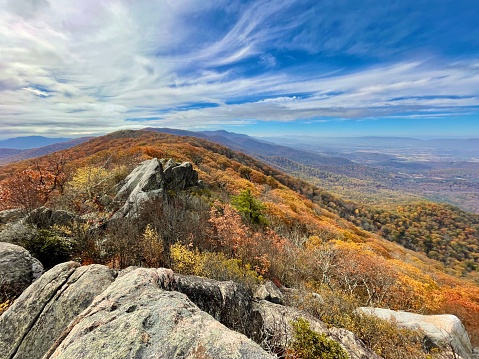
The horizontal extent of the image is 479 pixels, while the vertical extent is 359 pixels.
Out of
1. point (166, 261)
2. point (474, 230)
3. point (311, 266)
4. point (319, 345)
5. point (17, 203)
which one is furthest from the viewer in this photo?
point (474, 230)

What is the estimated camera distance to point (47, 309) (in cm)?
718

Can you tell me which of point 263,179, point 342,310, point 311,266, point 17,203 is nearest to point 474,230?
point 263,179

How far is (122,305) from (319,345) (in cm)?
594

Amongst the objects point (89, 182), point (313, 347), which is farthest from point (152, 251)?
point (89, 182)

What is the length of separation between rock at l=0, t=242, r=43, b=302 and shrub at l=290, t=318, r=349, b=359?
423 inches

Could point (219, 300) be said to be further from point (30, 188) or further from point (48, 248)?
point (30, 188)

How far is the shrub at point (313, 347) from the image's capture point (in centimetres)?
685

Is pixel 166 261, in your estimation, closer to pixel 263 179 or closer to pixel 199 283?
pixel 199 283

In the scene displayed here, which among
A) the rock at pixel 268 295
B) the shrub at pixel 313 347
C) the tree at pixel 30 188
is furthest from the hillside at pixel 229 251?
the shrub at pixel 313 347

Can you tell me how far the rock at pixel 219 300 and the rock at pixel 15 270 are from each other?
651 centimetres

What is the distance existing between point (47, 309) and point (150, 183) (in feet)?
59.7

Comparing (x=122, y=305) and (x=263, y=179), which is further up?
(x=122, y=305)

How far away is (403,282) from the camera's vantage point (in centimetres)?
2308

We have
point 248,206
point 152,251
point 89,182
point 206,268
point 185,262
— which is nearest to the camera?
point 206,268
